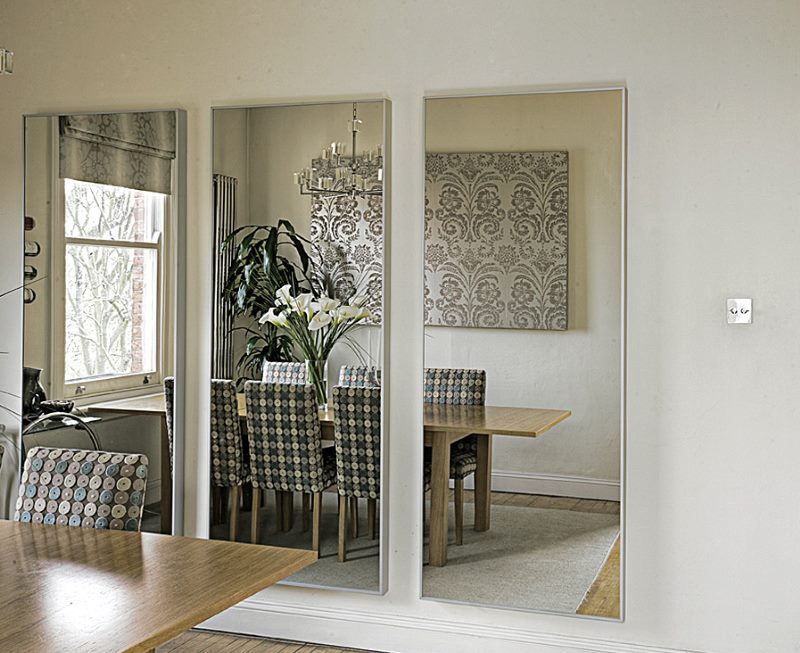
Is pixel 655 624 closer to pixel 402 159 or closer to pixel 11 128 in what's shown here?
pixel 402 159

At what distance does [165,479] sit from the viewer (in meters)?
3.92

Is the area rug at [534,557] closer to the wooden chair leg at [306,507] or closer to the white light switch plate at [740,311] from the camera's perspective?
the wooden chair leg at [306,507]

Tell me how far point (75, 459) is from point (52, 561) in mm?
548

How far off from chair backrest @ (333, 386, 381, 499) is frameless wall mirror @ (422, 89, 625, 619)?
0.26 m

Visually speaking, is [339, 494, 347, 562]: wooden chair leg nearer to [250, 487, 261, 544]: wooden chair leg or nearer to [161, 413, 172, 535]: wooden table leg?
[250, 487, 261, 544]: wooden chair leg

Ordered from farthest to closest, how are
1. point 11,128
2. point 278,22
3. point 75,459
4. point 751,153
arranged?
point 11,128
point 278,22
point 751,153
point 75,459

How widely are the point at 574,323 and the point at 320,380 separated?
972 millimetres

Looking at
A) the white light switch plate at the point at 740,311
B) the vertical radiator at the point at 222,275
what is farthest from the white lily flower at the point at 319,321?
the white light switch plate at the point at 740,311

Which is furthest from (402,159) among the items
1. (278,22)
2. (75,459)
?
(75,459)

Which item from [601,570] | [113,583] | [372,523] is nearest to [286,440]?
[372,523]

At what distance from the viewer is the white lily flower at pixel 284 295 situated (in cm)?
372

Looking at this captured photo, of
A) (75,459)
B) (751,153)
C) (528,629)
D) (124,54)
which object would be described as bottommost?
(528,629)

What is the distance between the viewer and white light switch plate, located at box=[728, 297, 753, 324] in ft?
10.8

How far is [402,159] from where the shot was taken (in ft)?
11.9
